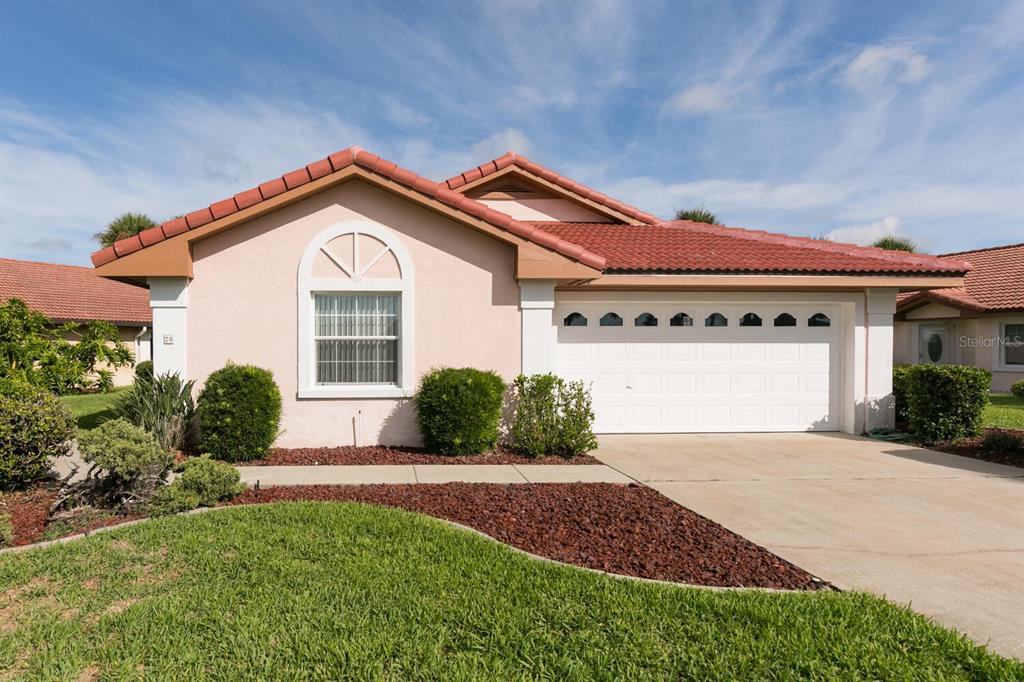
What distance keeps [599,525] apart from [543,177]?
31.3 ft

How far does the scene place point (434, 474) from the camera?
7953 millimetres

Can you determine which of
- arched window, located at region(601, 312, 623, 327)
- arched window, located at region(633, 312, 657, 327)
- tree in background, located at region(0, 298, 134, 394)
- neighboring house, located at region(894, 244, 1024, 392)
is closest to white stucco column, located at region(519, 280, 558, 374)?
arched window, located at region(601, 312, 623, 327)

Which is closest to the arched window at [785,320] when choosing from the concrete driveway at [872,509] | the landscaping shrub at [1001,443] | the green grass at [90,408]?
the concrete driveway at [872,509]

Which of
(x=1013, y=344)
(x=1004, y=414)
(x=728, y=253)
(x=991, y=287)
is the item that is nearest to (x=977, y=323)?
(x=1013, y=344)

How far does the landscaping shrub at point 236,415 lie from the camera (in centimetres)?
845

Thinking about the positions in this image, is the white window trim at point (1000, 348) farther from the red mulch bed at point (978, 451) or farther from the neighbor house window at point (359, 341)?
the neighbor house window at point (359, 341)

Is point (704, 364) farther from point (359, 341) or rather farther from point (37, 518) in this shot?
point (37, 518)

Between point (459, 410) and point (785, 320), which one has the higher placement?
point (785, 320)

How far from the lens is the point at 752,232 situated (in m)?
13.1

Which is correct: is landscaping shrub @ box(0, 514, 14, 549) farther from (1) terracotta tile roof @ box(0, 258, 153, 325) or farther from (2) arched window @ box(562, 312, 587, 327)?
(1) terracotta tile roof @ box(0, 258, 153, 325)

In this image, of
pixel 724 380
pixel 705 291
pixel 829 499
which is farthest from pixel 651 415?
pixel 829 499

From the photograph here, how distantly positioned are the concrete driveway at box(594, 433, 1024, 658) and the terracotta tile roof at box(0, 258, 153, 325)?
77.0 ft

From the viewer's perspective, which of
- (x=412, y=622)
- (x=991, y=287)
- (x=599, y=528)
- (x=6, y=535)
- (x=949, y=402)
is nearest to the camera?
(x=412, y=622)

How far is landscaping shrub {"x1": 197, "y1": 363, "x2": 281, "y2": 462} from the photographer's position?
8.45 meters
